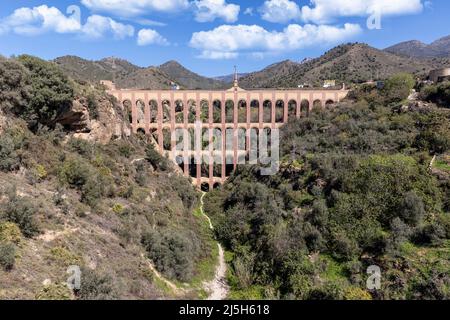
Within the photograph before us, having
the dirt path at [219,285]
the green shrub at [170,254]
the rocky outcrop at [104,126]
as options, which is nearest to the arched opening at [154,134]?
the rocky outcrop at [104,126]

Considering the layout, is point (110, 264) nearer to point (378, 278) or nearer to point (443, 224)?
point (378, 278)

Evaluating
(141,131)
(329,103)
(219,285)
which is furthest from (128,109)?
(219,285)

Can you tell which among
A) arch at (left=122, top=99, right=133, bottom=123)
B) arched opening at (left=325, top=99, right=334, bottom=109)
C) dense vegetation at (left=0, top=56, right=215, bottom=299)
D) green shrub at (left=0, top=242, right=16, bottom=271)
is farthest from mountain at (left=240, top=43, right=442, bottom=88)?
green shrub at (left=0, top=242, right=16, bottom=271)

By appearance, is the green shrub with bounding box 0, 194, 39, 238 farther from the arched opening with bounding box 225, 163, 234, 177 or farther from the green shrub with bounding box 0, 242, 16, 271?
the arched opening with bounding box 225, 163, 234, 177

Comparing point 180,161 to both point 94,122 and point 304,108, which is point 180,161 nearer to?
point 94,122

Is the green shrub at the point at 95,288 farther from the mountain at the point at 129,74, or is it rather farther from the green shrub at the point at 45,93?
the mountain at the point at 129,74

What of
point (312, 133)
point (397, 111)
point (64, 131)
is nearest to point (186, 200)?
point (64, 131)
